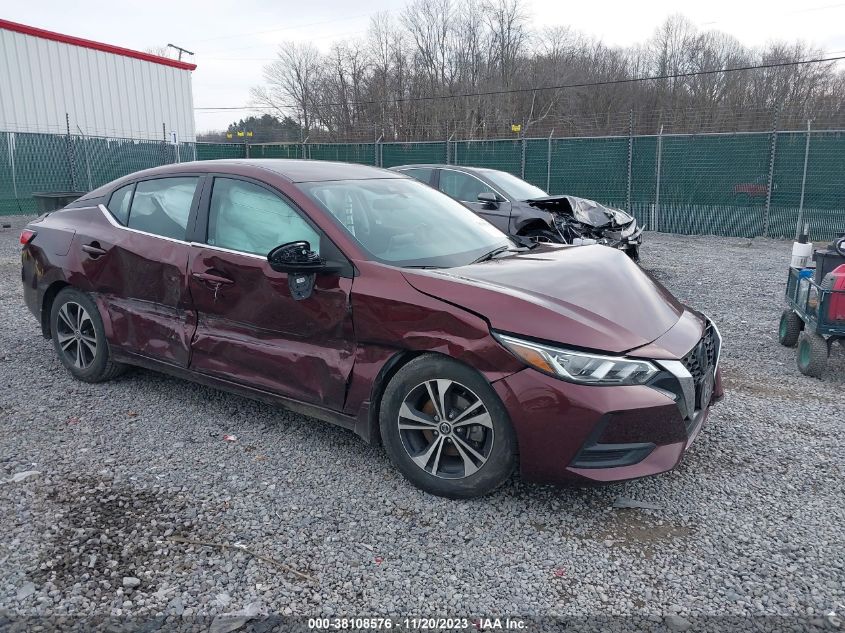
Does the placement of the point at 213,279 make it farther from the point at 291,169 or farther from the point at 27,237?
the point at 27,237

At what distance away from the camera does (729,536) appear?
9.70 feet

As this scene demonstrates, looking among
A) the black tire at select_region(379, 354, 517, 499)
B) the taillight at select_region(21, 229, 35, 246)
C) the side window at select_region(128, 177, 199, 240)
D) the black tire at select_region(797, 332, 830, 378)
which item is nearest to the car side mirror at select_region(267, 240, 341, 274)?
the black tire at select_region(379, 354, 517, 499)

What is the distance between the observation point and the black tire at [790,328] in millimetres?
5934

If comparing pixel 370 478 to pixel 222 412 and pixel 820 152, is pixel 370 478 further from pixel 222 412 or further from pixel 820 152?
pixel 820 152

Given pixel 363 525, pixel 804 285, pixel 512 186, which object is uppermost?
pixel 512 186

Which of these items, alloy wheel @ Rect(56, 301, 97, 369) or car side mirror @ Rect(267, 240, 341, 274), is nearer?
car side mirror @ Rect(267, 240, 341, 274)

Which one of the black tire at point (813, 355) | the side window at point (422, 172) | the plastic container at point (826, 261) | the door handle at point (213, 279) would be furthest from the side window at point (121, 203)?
the side window at point (422, 172)

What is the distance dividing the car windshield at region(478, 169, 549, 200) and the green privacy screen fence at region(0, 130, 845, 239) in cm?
683

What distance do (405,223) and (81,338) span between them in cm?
263

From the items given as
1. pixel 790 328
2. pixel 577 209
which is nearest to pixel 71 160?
pixel 577 209

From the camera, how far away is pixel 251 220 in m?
3.93

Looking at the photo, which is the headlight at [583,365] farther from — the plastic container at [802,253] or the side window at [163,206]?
the plastic container at [802,253]

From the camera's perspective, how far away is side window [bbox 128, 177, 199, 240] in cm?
421

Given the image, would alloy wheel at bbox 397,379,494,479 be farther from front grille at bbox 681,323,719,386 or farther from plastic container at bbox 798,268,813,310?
plastic container at bbox 798,268,813,310
